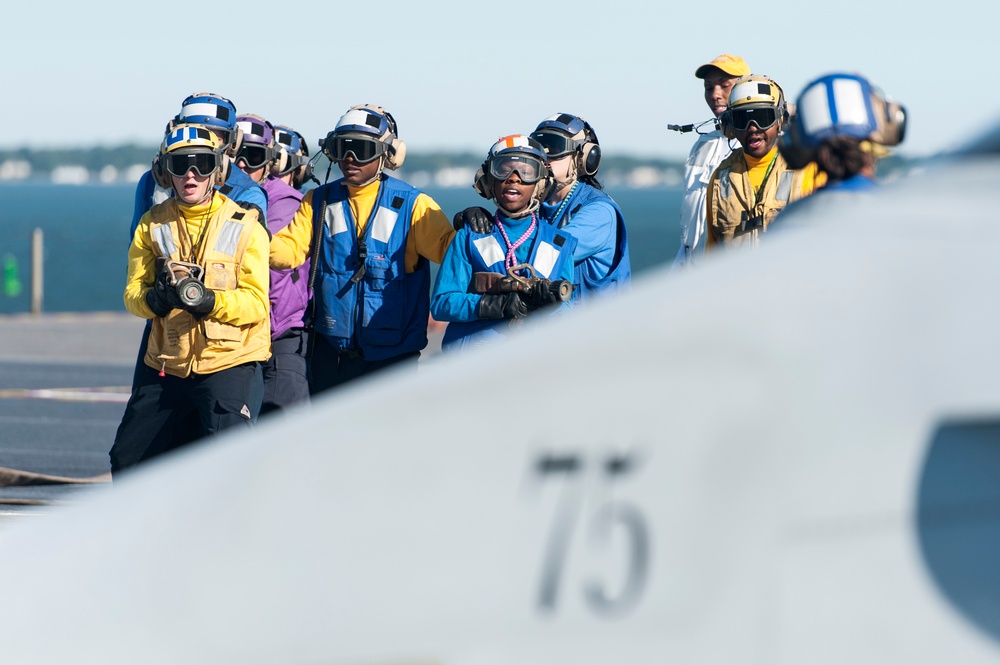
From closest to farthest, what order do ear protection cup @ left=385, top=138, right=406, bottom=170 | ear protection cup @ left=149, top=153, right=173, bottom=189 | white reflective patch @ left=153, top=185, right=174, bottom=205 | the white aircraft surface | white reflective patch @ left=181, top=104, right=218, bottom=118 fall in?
the white aircraft surface
ear protection cup @ left=149, top=153, right=173, bottom=189
white reflective patch @ left=153, top=185, right=174, bottom=205
ear protection cup @ left=385, top=138, right=406, bottom=170
white reflective patch @ left=181, top=104, right=218, bottom=118

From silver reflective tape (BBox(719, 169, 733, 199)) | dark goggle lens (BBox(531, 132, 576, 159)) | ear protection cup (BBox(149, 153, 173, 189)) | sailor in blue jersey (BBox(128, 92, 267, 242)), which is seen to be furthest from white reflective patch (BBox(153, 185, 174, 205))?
silver reflective tape (BBox(719, 169, 733, 199))

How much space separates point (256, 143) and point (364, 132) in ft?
4.16

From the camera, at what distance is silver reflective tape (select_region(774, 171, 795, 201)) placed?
6953 mm

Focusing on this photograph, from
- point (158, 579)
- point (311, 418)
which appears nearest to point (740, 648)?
point (311, 418)

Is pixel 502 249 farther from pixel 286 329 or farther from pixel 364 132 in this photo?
pixel 286 329

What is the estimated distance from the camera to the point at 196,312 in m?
6.36

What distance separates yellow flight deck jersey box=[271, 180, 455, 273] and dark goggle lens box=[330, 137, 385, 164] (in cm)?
16

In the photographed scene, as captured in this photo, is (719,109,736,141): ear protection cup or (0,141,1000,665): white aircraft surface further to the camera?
(719,109,736,141): ear protection cup

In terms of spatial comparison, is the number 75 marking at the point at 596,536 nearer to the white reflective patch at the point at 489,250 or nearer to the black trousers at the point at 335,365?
the white reflective patch at the point at 489,250

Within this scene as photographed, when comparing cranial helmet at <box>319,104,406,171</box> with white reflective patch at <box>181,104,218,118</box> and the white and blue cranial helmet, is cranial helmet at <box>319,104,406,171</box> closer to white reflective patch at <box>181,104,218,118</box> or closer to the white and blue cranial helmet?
white reflective patch at <box>181,104,218,118</box>

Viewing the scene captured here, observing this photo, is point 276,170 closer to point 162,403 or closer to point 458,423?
point 162,403

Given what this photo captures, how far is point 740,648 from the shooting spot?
2.16 metres

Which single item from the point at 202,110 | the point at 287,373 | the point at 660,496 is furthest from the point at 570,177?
the point at 660,496

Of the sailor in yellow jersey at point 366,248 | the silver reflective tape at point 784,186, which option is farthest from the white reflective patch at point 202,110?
the silver reflective tape at point 784,186
